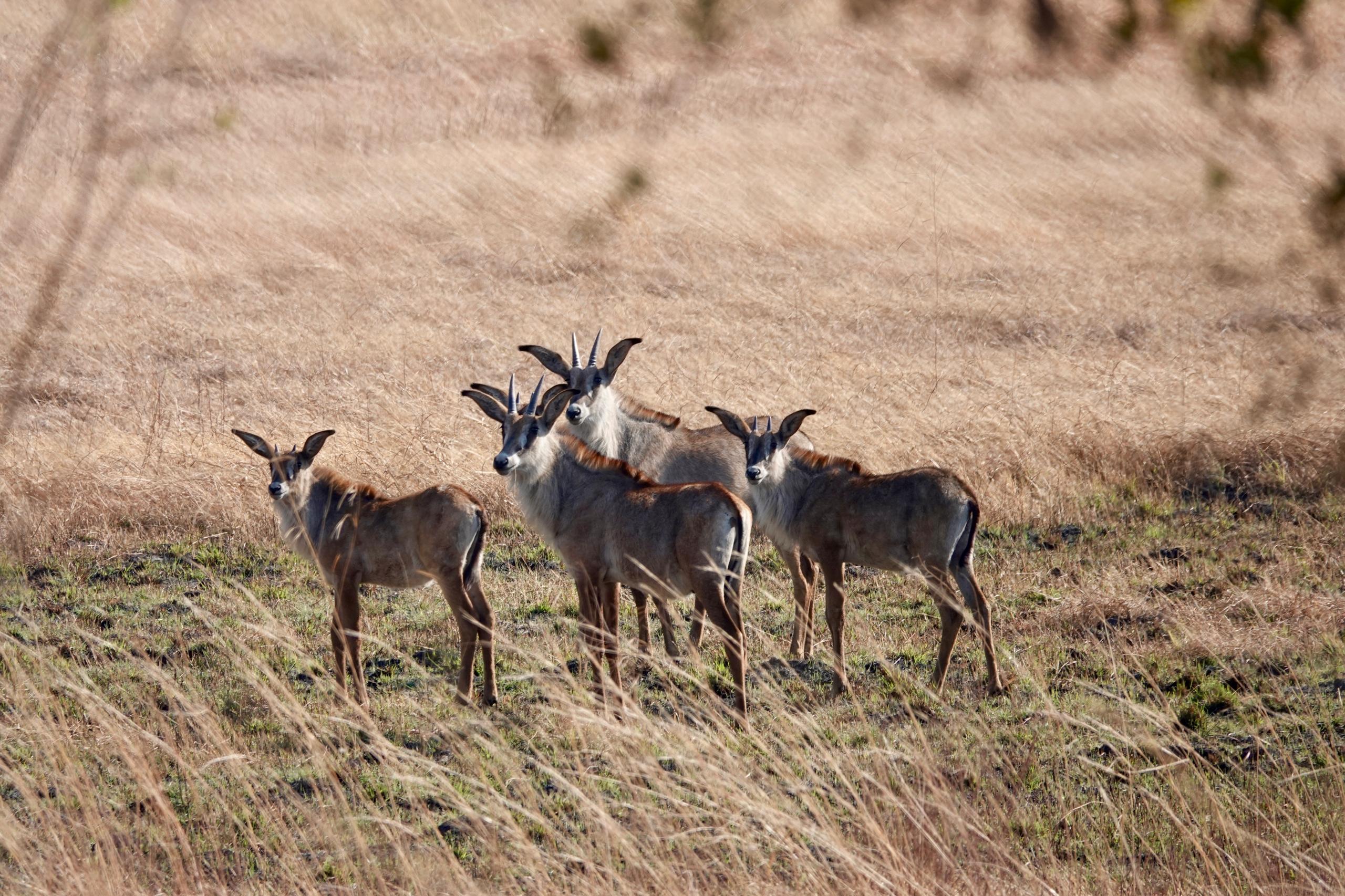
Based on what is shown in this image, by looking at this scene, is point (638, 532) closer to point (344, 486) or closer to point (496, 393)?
point (344, 486)

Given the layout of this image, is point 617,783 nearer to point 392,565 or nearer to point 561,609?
point 392,565

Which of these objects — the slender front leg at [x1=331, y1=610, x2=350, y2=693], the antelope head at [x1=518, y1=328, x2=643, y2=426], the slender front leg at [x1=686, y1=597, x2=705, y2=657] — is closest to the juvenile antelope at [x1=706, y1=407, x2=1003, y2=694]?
the slender front leg at [x1=686, y1=597, x2=705, y2=657]

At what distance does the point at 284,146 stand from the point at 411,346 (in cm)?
1181

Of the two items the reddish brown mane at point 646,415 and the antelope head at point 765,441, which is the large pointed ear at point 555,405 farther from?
the reddish brown mane at point 646,415

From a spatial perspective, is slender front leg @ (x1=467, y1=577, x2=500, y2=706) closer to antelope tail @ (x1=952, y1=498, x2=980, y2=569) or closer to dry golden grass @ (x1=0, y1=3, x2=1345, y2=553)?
dry golden grass @ (x1=0, y1=3, x2=1345, y2=553)

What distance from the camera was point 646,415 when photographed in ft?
37.7

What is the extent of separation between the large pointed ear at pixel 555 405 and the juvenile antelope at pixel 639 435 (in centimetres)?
91

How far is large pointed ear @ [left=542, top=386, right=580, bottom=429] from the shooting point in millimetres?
9500

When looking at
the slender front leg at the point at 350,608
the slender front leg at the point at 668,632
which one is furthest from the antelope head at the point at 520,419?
the slender front leg at the point at 668,632

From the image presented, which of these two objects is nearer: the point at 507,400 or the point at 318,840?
the point at 318,840

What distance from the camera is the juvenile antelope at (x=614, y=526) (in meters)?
8.05

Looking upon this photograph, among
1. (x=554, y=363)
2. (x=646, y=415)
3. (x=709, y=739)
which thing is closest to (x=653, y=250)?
(x=554, y=363)

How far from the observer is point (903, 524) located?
8.89 meters

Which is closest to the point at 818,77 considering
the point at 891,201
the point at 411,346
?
the point at 891,201
